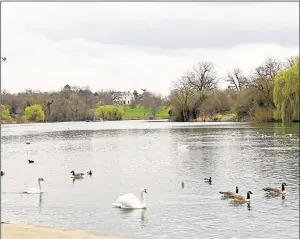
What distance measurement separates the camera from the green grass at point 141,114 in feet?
353

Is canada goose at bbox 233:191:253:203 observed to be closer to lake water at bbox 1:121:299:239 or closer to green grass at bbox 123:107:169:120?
lake water at bbox 1:121:299:239

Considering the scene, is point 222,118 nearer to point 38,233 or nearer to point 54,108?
point 54,108

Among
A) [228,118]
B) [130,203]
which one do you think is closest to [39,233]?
[130,203]

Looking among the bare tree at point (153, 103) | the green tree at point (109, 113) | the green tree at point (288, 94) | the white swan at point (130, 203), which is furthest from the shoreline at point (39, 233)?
the bare tree at point (153, 103)

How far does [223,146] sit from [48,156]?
387 inches

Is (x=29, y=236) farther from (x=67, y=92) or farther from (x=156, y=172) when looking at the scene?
(x=67, y=92)

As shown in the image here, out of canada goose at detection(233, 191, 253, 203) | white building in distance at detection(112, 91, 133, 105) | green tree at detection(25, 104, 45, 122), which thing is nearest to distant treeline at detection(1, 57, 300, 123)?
green tree at detection(25, 104, 45, 122)

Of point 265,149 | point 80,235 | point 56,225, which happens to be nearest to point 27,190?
point 56,225

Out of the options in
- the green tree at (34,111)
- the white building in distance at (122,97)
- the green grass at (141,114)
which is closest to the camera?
the green tree at (34,111)

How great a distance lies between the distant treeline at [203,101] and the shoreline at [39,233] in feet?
122

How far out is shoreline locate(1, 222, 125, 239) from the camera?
8.91 metres

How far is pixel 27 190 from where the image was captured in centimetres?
1445

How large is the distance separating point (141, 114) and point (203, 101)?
4701 centimetres

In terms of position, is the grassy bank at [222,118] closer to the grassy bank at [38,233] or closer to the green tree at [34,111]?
the green tree at [34,111]
